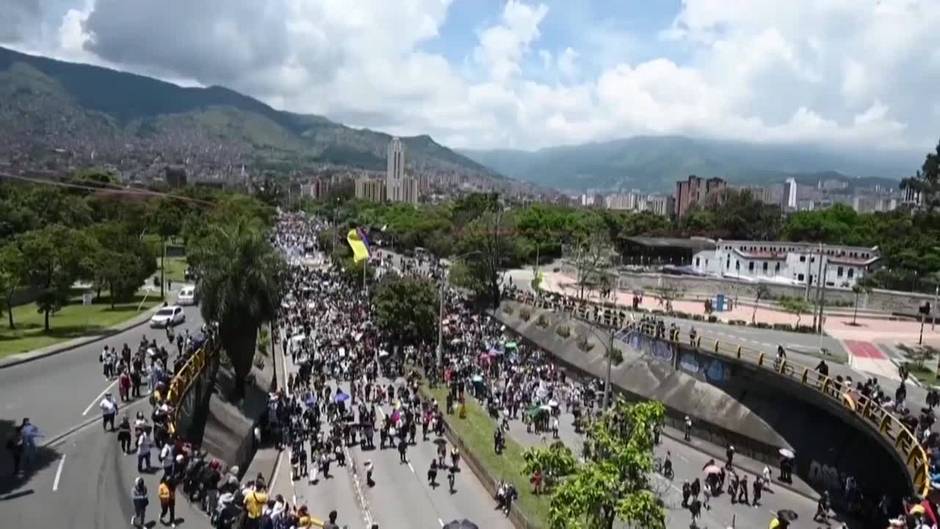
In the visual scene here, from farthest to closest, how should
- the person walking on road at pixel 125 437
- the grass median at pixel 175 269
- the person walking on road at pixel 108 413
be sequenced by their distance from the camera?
the grass median at pixel 175 269 < the person walking on road at pixel 108 413 < the person walking on road at pixel 125 437

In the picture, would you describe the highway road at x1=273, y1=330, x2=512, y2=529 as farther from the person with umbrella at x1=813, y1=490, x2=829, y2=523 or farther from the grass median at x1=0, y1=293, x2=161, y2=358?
the grass median at x1=0, y1=293, x2=161, y2=358

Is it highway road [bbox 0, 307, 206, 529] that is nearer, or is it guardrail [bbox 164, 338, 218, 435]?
highway road [bbox 0, 307, 206, 529]

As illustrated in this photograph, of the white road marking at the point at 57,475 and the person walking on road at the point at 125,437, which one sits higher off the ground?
the person walking on road at the point at 125,437

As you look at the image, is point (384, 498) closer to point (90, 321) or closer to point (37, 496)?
point (37, 496)

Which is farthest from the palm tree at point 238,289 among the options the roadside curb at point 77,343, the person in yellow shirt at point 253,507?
the person in yellow shirt at point 253,507

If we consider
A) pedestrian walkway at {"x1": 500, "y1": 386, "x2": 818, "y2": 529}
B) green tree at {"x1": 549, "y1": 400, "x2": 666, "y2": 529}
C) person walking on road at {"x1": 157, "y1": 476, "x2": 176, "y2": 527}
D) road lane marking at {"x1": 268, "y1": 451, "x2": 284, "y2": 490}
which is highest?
green tree at {"x1": 549, "y1": 400, "x2": 666, "y2": 529}

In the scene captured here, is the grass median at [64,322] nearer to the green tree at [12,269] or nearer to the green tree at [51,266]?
the green tree at [51,266]

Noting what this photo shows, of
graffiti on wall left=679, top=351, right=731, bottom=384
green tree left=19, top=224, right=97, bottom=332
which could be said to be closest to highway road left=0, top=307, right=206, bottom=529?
green tree left=19, top=224, right=97, bottom=332

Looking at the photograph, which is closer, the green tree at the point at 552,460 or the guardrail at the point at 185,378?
the green tree at the point at 552,460

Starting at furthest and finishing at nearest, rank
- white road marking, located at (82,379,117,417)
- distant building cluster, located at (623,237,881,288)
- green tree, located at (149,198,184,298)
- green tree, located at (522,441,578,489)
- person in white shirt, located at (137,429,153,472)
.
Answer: distant building cluster, located at (623,237,881,288)
green tree, located at (149,198,184,298)
white road marking, located at (82,379,117,417)
person in white shirt, located at (137,429,153,472)
green tree, located at (522,441,578,489)
